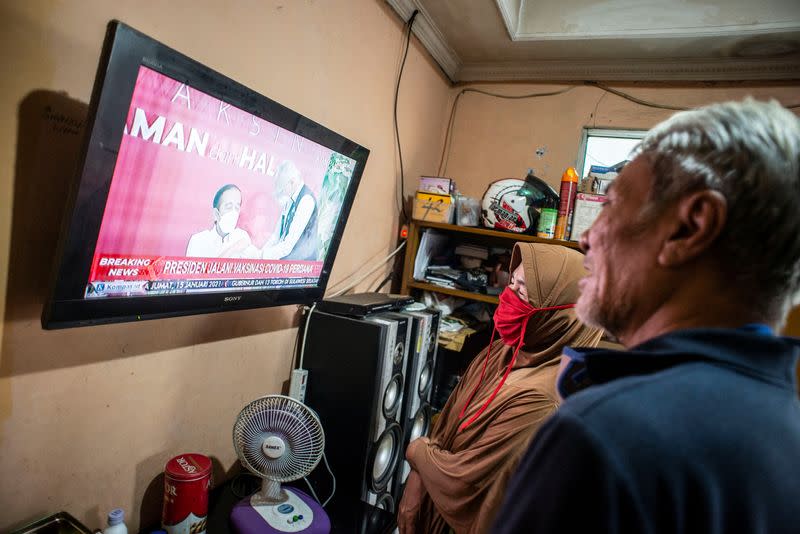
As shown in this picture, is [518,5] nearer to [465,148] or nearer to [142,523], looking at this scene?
[465,148]

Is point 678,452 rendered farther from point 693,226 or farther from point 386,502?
point 386,502

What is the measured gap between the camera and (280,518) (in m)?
1.35

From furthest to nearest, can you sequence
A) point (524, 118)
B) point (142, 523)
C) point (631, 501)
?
point (524, 118)
point (142, 523)
point (631, 501)

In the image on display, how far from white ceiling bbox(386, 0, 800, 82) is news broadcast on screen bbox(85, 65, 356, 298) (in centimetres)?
126

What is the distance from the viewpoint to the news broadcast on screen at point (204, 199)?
912 mm

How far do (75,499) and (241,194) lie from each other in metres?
→ 0.90

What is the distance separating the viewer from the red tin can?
3.93ft

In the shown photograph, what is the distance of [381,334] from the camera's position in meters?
1.56

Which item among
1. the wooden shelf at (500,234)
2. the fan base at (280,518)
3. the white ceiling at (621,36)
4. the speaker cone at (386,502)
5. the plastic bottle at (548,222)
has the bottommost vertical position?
the speaker cone at (386,502)

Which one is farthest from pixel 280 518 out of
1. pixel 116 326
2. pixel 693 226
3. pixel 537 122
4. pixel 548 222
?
pixel 537 122

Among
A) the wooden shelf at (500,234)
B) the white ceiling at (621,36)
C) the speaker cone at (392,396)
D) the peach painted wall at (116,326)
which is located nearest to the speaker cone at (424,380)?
the speaker cone at (392,396)

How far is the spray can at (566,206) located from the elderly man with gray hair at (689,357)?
1577mm

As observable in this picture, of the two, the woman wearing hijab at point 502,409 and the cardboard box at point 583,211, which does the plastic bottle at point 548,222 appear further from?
the woman wearing hijab at point 502,409

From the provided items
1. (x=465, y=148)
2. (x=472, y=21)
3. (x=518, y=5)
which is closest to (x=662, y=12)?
(x=518, y=5)
